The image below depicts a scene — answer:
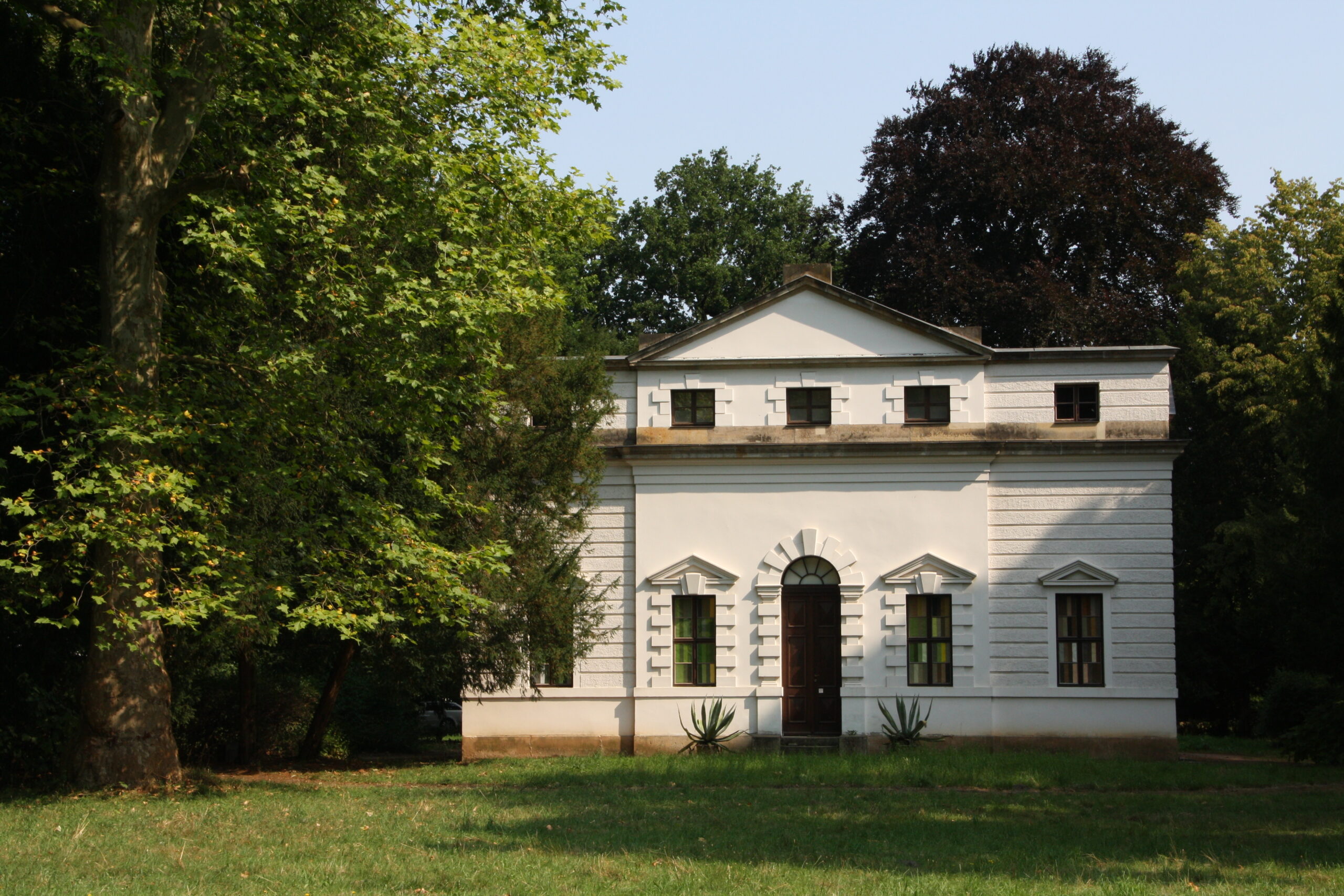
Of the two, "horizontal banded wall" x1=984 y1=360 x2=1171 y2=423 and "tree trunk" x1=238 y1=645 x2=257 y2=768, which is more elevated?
"horizontal banded wall" x1=984 y1=360 x2=1171 y2=423

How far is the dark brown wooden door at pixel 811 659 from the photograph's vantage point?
2330 cm

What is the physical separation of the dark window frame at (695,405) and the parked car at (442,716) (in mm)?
10654

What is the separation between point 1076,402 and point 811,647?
701 centimetres

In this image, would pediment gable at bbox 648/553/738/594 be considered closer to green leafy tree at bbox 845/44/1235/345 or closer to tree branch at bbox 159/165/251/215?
tree branch at bbox 159/165/251/215

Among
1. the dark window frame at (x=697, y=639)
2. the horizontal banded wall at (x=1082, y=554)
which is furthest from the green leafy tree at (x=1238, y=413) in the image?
the dark window frame at (x=697, y=639)

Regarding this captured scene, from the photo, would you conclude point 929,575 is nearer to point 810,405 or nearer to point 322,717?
point 810,405

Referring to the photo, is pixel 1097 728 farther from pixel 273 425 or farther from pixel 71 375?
pixel 71 375

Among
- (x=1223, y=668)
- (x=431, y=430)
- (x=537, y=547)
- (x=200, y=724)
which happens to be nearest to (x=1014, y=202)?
(x=1223, y=668)

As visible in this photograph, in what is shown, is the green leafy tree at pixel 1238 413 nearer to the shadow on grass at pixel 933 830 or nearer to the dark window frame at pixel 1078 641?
the dark window frame at pixel 1078 641

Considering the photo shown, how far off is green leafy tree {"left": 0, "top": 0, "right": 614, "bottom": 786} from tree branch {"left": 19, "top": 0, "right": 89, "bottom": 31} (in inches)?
1.6

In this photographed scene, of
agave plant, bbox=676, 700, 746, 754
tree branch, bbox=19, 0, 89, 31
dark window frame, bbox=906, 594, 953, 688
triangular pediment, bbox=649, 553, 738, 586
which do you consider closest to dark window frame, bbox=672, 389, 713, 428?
triangular pediment, bbox=649, 553, 738, 586

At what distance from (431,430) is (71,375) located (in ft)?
14.5

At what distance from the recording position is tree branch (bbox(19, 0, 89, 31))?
14.8 metres

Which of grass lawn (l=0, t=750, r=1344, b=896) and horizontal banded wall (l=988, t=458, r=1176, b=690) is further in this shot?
horizontal banded wall (l=988, t=458, r=1176, b=690)
